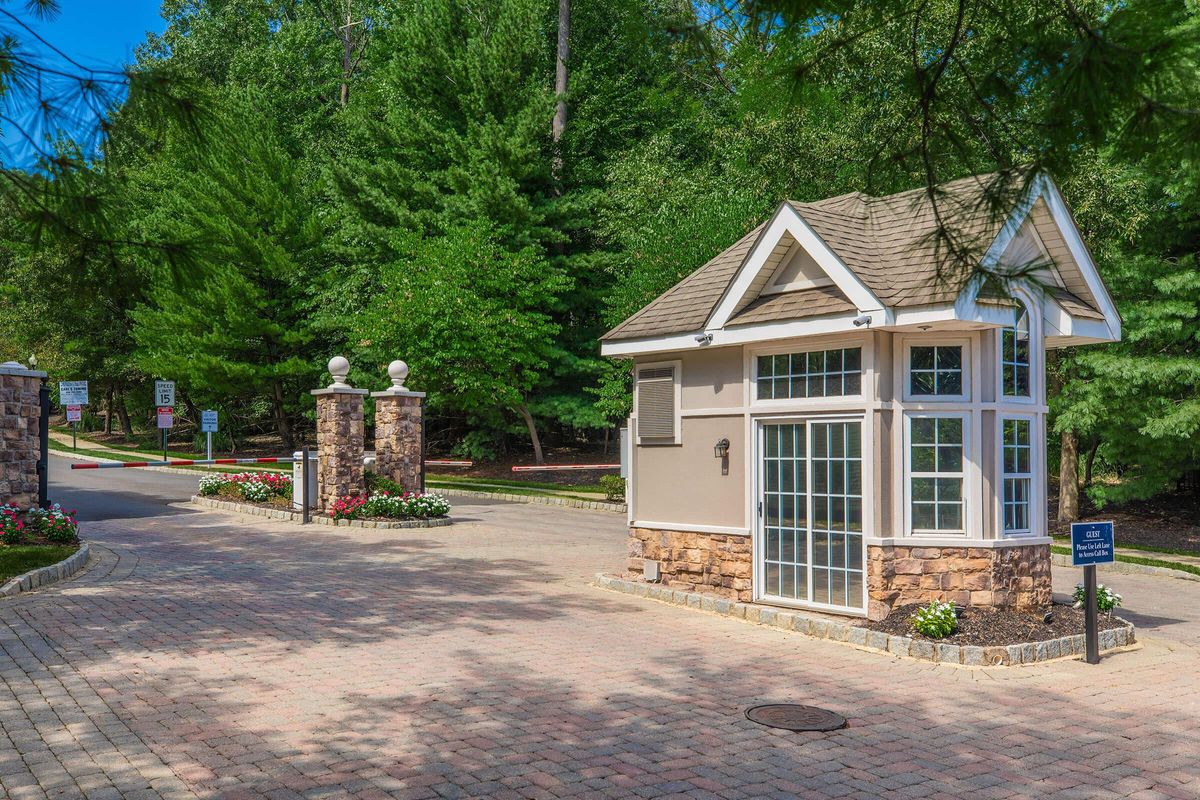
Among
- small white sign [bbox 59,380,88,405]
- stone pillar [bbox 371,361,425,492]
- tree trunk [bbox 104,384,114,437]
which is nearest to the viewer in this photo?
stone pillar [bbox 371,361,425,492]

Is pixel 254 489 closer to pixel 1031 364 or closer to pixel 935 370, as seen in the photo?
pixel 935 370

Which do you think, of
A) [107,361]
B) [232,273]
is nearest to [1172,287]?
[232,273]

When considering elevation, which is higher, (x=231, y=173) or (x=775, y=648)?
(x=231, y=173)

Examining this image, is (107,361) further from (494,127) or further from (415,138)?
(494,127)

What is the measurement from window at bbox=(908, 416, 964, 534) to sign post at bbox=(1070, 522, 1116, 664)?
3.82 feet

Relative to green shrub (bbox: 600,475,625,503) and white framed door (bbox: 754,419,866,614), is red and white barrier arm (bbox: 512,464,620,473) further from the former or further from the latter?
white framed door (bbox: 754,419,866,614)

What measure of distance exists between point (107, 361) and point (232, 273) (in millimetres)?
11017

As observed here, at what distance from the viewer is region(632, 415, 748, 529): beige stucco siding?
1159 cm

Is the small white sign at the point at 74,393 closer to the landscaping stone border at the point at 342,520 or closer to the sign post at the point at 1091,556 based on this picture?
the landscaping stone border at the point at 342,520

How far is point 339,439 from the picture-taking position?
19.1 m

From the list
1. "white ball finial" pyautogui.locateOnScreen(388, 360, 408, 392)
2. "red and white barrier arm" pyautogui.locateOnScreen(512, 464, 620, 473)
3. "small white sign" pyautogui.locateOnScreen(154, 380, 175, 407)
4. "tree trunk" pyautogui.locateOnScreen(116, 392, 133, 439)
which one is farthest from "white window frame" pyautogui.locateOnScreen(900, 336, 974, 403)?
"tree trunk" pyautogui.locateOnScreen(116, 392, 133, 439)

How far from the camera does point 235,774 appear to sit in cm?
582

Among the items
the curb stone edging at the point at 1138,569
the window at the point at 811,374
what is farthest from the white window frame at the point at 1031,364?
the curb stone edging at the point at 1138,569

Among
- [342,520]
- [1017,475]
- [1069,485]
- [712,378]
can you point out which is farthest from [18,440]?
[1069,485]
